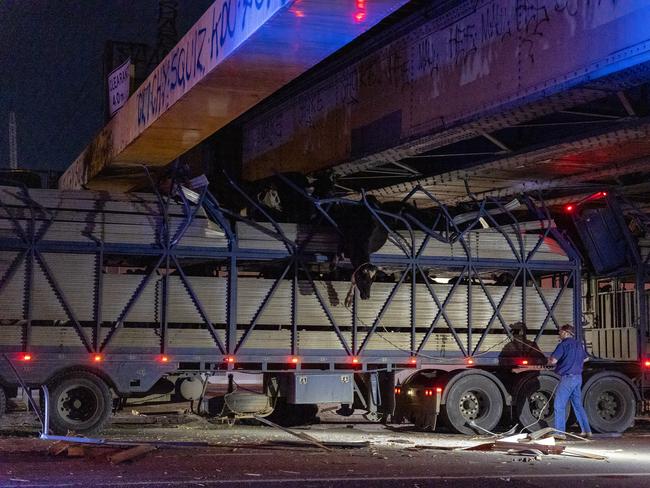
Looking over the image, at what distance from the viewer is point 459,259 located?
16.5 meters

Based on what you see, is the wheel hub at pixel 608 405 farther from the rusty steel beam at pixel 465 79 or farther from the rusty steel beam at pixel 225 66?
the rusty steel beam at pixel 225 66

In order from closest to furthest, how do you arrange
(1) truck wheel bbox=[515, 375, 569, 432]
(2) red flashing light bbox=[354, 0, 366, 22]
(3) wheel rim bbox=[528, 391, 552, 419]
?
1. (2) red flashing light bbox=[354, 0, 366, 22]
2. (1) truck wheel bbox=[515, 375, 569, 432]
3. (3) wheel rim bbox=[528, 391, 552, 419]

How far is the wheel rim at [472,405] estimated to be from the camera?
16047 millimetres

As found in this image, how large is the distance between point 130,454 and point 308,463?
84.2 inches

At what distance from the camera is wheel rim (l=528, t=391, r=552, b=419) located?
53.7ft

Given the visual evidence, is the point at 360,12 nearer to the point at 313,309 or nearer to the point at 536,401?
the point at 313,309

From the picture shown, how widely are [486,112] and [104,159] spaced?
7.78 meters

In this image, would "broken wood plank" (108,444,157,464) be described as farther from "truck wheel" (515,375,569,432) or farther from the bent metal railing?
"truck wheel" (515,375,569,432)

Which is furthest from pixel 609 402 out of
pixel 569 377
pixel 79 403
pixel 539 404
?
pixel 79 403

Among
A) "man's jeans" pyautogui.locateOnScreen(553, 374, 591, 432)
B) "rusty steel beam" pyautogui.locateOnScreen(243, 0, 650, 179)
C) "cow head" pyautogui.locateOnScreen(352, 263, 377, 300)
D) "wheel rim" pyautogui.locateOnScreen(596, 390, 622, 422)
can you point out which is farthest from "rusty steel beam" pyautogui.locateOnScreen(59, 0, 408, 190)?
"wheel rim" pyautogui.locateOnScreen(596, 390, 622, 422)

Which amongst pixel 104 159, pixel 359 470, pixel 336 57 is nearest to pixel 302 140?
pixel 336 57

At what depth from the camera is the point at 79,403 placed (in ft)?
47.3

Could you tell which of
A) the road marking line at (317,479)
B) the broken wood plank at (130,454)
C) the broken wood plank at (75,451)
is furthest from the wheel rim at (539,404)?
the broken wood plank at (75,451)

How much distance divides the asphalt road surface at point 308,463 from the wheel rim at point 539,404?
1.16 m
